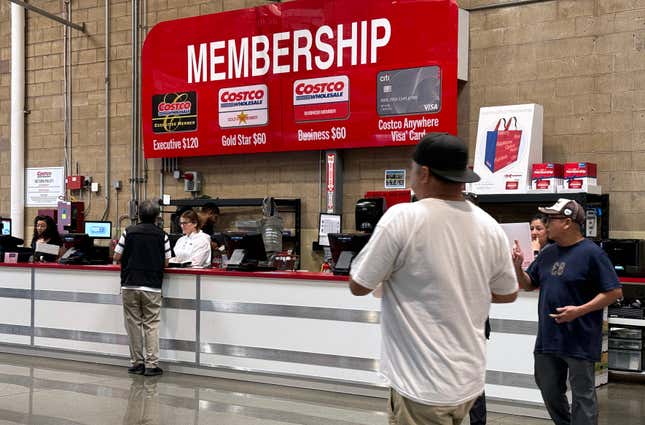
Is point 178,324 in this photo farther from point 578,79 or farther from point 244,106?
point 578,79

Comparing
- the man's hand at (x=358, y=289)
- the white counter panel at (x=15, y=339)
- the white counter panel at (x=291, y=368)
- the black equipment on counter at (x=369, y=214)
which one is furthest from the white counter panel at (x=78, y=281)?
the man's hand at (x=358, y=289)

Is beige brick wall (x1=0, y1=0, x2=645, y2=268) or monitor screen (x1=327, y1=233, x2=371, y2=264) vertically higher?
beige brick wall (x1=0, y1=0, x2=645, y2=268)

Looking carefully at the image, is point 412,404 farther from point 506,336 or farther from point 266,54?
point 266,54

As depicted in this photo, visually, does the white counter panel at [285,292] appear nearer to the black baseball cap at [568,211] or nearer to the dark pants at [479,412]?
the dark pants at [479,412]

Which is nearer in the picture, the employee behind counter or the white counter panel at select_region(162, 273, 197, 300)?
the white counter panel at select_region(162, 273, 197, 300)

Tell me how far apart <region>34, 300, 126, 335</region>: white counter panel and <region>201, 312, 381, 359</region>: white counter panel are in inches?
37.1

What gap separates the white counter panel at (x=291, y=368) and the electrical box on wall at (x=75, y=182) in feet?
16.2

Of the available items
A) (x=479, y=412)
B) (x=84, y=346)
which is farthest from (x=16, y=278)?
(x=479, y=412)

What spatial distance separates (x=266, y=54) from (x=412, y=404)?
7064 mm

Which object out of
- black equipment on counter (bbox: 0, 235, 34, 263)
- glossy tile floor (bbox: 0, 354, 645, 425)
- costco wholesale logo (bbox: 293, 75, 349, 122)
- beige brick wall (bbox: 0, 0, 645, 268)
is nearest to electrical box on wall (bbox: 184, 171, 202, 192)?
beige brick wall (bbox: 0, 0, 645, 268)

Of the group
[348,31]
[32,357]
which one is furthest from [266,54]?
[32,357]

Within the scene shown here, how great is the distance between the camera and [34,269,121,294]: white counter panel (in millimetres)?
6859

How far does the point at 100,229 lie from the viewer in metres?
9.73

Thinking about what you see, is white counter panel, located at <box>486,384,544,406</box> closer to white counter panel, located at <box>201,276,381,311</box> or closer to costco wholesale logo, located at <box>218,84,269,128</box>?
white counter panel, located at <box>201,276,381,311</box>
